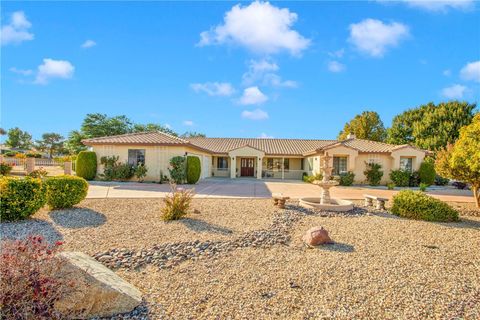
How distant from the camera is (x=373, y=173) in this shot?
2414 centimetres

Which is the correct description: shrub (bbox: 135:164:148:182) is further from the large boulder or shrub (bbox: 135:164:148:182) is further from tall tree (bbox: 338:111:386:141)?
tall tree (bbox: 338:111:386:141)

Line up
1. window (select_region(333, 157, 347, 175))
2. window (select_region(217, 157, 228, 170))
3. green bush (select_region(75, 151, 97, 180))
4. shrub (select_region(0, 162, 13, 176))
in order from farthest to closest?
window (select_region(217, 157, 228, 170)), window (select_region(333, 157, 347, 175)), shrub (select_region(0, 162, 13, 176)), green bush (select_region(75, 151, 97, 180))

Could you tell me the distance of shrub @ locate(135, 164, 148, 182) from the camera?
2052 centimetres

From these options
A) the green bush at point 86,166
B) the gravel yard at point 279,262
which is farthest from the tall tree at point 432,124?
the green bush at point 86,166

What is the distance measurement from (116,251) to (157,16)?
8.54 m

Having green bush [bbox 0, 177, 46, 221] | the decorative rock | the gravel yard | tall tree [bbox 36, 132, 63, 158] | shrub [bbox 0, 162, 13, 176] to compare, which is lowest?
the gravel yard

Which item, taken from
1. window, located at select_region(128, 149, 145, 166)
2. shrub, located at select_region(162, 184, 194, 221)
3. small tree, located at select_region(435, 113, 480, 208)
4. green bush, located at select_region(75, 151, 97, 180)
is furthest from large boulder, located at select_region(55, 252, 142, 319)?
green bush, located at select_region(75, 151, 97, 180)

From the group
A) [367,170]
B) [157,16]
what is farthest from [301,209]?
[367,170]

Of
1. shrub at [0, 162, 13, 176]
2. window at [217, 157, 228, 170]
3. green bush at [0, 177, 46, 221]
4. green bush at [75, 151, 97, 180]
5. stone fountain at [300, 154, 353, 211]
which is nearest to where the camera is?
green bush at [0, 177, 46, 221]

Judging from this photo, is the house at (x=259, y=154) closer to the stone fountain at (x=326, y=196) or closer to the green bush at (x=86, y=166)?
the green bush at (x=86, y=166)

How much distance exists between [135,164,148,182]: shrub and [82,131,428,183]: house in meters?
0.36

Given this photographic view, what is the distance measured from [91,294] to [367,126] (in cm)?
4323

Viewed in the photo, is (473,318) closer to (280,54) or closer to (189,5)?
(189,5)

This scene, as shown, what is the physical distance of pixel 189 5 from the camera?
9688 mm
